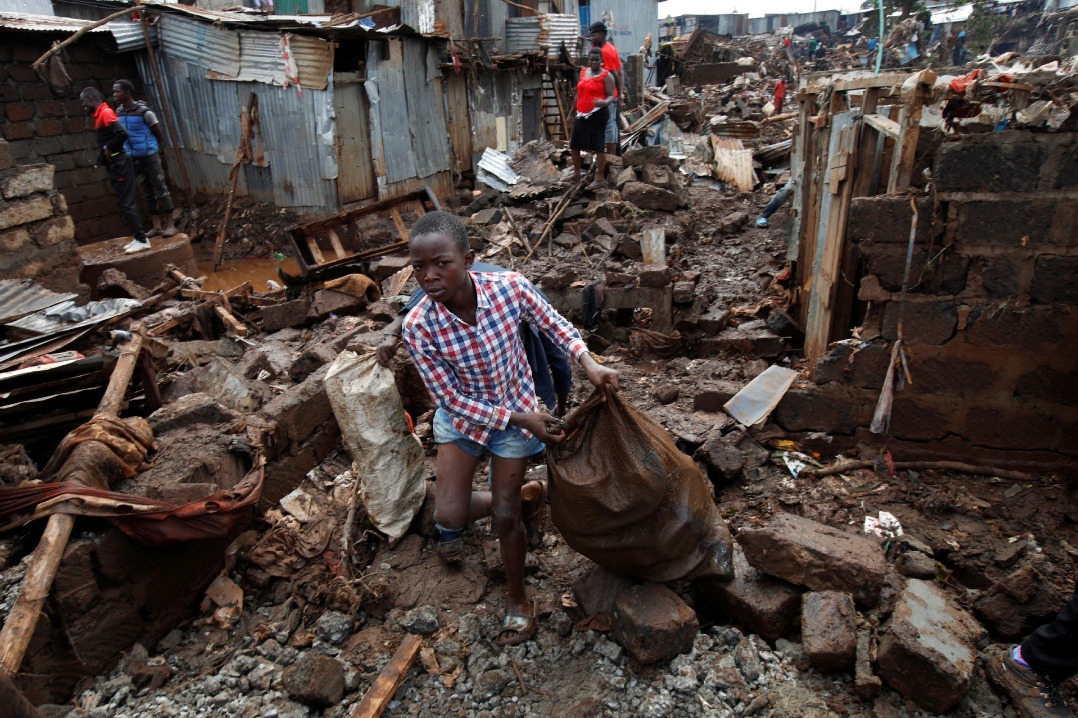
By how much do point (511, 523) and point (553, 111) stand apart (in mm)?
16123

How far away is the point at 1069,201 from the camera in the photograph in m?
3.07

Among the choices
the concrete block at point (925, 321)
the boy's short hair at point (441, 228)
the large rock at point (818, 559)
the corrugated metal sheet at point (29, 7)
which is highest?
the corrugated metal sheet at point (29, 7)

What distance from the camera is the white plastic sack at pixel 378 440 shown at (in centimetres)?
322

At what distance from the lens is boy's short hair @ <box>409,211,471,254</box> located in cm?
257

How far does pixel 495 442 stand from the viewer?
2904mm

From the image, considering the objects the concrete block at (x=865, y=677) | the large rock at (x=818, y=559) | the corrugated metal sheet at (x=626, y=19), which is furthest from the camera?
the corrugated metal sheet at (x=626, y=19)

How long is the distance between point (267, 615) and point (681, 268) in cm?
629

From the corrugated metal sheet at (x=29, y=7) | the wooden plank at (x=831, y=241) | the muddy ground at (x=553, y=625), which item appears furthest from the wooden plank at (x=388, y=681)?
the corrugated metal sheet at (x=29, y=7)

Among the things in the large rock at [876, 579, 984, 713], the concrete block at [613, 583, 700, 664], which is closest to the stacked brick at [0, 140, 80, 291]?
the concrete block at [613, 583, 700, 664]

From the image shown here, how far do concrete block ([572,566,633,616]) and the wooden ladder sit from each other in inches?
611

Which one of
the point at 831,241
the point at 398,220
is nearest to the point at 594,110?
the point at 398,220

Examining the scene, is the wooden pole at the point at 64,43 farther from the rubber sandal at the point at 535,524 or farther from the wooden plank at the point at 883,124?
the wooden plank at the point at 883,124

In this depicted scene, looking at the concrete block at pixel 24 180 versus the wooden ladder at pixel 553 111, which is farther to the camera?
the wooden ladder at pixel 553 111

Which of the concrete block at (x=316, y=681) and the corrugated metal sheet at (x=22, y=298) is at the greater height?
the corrugated metal sheet at (x=22, y=298)
